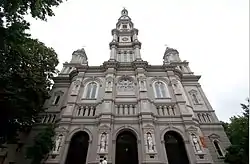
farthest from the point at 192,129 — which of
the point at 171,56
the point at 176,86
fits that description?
the point at 171,56

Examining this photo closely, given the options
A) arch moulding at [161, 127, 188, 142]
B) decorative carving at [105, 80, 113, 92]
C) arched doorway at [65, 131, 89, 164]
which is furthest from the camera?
decorative carving at [105, 80, 113, 92]

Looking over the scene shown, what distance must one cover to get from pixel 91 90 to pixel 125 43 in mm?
11559

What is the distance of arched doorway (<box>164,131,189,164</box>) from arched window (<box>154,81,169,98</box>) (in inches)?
178

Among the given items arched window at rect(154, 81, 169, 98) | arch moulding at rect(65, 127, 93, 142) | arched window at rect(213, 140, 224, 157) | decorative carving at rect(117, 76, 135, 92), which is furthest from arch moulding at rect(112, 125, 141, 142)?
arched window at rect(213, 140, 224, 157)

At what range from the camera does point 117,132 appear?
17.0 meters

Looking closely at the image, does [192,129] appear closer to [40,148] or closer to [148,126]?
[148,126]

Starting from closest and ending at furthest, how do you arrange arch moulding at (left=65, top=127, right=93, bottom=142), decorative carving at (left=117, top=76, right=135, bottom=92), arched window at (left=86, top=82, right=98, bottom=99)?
arch moulding at (left=65, top=127, right=93, bottom=142), arched window at (left=86, top=82, right=98, bottom=99), decorative carving at (left=117, top=76, right=135, bottom=92)

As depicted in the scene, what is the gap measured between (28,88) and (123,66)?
38.8ft

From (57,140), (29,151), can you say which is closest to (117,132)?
(57,140)

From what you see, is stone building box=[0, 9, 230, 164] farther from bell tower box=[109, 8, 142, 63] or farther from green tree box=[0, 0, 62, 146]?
green tree box=[0, 0, 62, 146]

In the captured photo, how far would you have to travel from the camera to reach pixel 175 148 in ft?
61.0

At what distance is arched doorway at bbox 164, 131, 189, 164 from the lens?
16.8m

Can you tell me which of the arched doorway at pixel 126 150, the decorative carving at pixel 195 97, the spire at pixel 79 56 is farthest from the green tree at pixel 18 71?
the decorative carving at pixel 195 97

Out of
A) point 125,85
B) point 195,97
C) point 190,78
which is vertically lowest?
point 195,97
